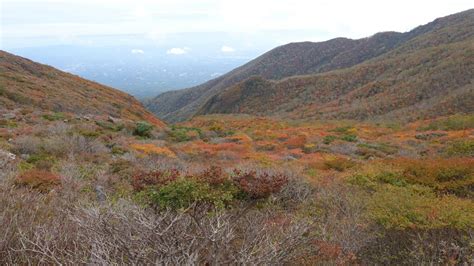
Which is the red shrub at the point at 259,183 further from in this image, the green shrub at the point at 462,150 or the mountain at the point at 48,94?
the mountain at the point at 48,94

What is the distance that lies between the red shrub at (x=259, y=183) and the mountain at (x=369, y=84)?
34734 millimetres

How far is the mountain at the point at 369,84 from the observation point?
45531 mm

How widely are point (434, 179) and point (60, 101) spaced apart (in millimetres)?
31674

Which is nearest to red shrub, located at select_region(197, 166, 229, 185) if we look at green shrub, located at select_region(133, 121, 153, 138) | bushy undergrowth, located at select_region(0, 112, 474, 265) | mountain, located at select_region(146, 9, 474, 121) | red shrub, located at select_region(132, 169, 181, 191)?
bushy undergrowth, located at select_region(0, 112, 474, 265)

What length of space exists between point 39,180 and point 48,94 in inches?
1192

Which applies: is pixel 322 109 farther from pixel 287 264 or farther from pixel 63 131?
pixel 287 264

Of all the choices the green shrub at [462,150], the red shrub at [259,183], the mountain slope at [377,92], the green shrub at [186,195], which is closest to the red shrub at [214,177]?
the red shrub at [259,183]

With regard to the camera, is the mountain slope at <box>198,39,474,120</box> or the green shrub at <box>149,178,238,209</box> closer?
the green shrub at <box>149,178,238,209</box>

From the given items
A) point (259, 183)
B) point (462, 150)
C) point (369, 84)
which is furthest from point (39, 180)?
point (369, 84)

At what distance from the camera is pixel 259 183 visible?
7.79m

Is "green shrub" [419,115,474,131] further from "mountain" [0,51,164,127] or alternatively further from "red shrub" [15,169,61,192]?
"red shrub" [15,169,61,192]

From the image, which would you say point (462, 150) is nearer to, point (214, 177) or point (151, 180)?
point (214, 177)

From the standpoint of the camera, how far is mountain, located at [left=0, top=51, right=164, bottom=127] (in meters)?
29.8

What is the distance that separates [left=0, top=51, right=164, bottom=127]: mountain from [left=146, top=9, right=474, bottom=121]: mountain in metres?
28.3
